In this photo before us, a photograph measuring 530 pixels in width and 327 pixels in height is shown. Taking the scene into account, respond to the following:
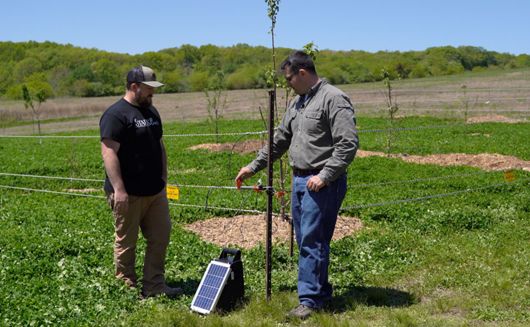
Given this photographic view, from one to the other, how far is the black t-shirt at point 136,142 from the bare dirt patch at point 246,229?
2.32 metres

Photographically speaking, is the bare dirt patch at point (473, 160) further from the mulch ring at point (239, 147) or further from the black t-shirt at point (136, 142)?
the black t-shirt at point (136, 142)

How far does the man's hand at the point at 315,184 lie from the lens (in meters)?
5.13

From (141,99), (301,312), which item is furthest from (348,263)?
(141,99)

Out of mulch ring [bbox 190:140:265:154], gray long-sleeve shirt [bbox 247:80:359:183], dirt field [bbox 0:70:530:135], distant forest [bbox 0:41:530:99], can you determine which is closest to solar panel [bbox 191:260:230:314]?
gray long-sleeve shirt [bbox 247:80:359:183]

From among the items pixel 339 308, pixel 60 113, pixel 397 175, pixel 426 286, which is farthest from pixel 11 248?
pixel 60 113

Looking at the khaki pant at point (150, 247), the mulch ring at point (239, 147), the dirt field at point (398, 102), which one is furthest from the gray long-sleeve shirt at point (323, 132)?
the dirt field at point (398, 102)

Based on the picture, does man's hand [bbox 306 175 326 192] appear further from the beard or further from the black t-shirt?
the beard

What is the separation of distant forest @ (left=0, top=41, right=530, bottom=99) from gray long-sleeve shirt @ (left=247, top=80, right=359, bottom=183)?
6394 cm

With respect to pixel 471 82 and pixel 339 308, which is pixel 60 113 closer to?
pixel 471 82

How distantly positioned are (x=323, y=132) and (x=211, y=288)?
1.69 meters

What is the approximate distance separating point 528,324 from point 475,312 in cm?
46

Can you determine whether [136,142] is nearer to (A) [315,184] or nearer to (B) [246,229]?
(A) [315,184]

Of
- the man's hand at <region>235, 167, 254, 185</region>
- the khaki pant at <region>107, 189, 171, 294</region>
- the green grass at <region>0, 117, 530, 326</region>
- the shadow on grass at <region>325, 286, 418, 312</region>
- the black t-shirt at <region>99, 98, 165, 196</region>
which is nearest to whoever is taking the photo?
the green grass at <region>0, 117, 530, 326</region>

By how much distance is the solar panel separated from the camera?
5547mm
